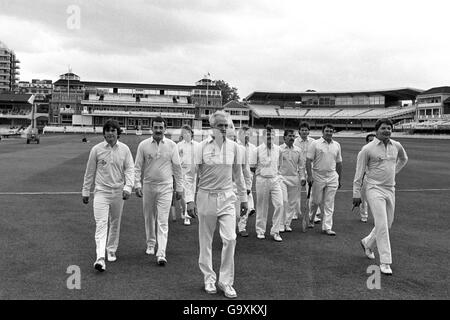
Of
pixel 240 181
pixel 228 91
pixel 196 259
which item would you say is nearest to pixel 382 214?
pixel 240 181

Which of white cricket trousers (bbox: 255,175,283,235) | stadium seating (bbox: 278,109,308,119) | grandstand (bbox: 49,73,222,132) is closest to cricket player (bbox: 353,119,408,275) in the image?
white cricket trousers (bbox: 255,175,283,235)

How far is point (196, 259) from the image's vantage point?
629 cm

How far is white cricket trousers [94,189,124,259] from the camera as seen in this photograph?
5762 mm

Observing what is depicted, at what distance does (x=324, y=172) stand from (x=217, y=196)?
386cm

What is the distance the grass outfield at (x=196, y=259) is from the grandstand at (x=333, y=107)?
8735cm

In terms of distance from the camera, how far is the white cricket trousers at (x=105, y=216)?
18.9 ft

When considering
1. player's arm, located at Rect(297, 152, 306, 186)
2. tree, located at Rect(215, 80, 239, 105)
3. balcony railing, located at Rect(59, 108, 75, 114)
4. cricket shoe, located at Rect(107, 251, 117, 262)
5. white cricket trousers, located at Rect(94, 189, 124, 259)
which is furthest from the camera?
tree, located at Rect(215, 80, 239, 105)

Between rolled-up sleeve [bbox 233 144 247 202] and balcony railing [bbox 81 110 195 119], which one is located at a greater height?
balcony railing [bbox 81 110 195 119]

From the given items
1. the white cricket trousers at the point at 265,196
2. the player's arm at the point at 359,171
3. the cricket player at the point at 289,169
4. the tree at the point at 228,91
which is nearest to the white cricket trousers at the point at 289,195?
the cricket player at the point at 289,169

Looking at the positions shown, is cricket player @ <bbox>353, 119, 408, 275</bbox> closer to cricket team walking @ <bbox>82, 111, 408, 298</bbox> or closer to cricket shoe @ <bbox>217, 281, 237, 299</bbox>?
cricket team walking @ <bbox>82, 111, 408, 298</bbox>

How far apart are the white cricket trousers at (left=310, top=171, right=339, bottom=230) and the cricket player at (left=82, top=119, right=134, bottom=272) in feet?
12.5

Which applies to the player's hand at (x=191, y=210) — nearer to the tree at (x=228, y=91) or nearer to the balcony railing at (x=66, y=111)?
the balcony railing at (x=66, y=111)
